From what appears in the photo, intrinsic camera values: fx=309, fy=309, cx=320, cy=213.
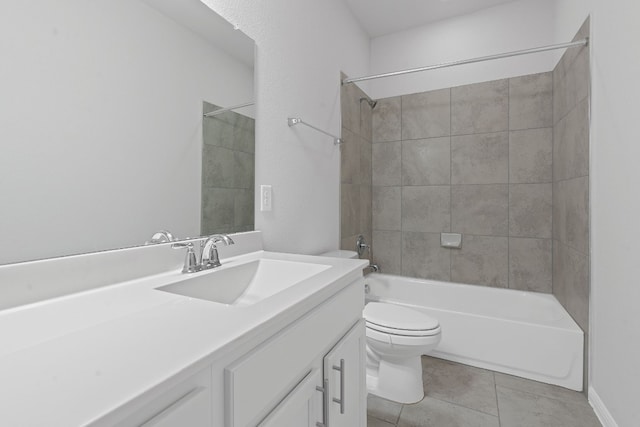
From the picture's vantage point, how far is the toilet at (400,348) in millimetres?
1580

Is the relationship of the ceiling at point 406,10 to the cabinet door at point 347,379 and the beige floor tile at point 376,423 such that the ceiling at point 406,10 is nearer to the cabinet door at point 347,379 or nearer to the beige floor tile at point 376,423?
the cabinet door at point 347,379

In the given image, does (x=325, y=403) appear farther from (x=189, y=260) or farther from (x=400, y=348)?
(x=400, y=348)

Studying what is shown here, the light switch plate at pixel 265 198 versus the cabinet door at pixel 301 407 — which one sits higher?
the light switch plate at pixel 265 198

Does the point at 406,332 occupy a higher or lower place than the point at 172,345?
lower

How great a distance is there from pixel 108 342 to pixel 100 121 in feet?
2.11

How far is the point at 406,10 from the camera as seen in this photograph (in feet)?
8.25

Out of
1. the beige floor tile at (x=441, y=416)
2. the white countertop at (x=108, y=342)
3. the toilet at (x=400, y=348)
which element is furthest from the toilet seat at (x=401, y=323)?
the white countertop at (x=108, y=342)

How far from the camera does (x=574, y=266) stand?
1.87 meters

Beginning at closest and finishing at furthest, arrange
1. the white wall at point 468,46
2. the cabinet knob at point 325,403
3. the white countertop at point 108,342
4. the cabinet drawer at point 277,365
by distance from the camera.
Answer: the white countertop at point 108,342
the cabinet drawer at point 277,365
the cabinet knob at point 325,403
the white wall at point 468,46

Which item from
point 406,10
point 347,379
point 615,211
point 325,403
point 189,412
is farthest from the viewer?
point 406,10

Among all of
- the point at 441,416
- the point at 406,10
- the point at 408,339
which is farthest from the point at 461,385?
the point at 406,10

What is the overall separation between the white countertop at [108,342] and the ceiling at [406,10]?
8.18ft

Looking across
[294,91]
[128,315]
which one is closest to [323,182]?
[294,91]

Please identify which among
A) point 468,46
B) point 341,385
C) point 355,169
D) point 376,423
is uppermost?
point 468,46
